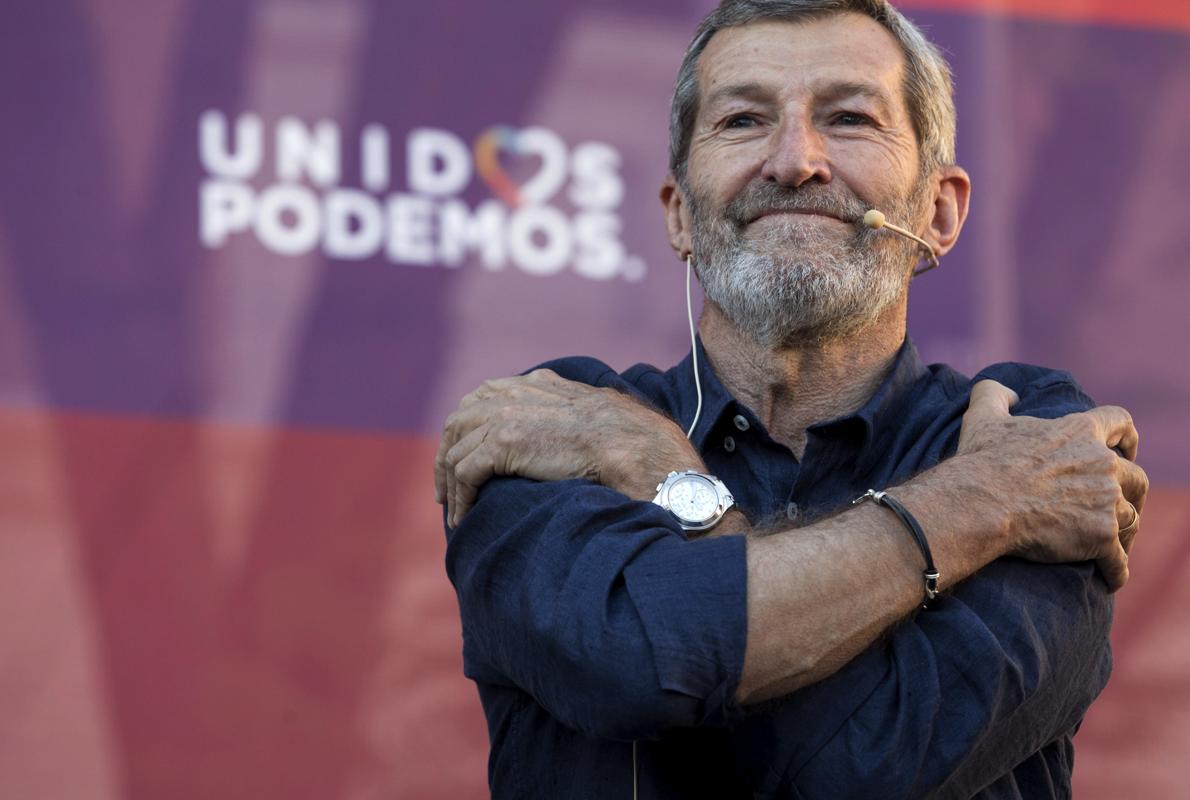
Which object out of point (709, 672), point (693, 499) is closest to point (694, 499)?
point (693, 499)

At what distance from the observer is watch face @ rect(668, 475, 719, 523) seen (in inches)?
76.3

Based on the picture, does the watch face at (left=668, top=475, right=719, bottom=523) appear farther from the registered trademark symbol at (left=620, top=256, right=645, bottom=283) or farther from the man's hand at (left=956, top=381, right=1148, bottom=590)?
the registered trademark symbol at (left=620, top=256, right=645, bottom=283)

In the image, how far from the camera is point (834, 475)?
2207 millimetres

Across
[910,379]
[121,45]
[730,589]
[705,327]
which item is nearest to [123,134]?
[121,45]

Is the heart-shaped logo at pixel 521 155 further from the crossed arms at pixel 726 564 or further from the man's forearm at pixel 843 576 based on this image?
the man's forearm at pixel 843 576

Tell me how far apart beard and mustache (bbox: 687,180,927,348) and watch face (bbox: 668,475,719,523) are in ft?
1.34

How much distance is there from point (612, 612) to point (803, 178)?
78cm

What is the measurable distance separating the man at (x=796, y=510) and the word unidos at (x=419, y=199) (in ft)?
3.34

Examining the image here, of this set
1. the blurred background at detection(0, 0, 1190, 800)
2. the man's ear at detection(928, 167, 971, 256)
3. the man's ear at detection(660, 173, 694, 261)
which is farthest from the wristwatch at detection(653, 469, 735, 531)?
the blurred background at detection(0, 0, 1190, 800)

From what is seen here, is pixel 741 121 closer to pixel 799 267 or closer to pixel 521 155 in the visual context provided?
pixel 799 267

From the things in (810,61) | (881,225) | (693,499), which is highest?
(810,61)

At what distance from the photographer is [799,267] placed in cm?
226

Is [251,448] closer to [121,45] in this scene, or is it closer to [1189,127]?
[121,45]

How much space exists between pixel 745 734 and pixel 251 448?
171 cm
